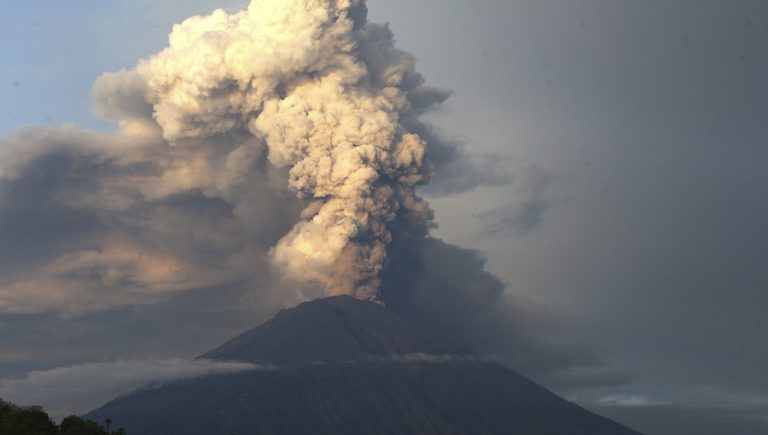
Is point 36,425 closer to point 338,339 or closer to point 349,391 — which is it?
point 349,391

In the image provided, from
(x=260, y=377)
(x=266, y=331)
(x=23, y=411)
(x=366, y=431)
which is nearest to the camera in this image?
(x=23, y=411)

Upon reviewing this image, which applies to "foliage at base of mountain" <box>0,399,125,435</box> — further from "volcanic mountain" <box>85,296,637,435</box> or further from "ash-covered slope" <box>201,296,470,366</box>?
"ash-covered slope" <box>201,296,470,366</box>

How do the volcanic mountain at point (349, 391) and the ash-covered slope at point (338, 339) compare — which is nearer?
the volcanic mountain at point (349, 391)

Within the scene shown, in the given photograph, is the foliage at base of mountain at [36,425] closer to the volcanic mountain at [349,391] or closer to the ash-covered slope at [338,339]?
the volcanic mountain at [349,391]

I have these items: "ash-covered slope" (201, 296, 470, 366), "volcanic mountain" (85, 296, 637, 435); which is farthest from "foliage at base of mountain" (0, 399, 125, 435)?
"ash-covered slope" (201, 296, 470, 366)

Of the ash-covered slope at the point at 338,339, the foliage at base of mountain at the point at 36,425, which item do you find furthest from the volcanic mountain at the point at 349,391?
the foliage at base of mountain at the point at 36,425

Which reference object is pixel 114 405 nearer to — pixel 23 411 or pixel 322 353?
pixel 322 353

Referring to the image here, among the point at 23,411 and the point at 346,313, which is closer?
the point at 23,411

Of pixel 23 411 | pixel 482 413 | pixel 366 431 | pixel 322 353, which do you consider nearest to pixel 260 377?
pixel 322 353
